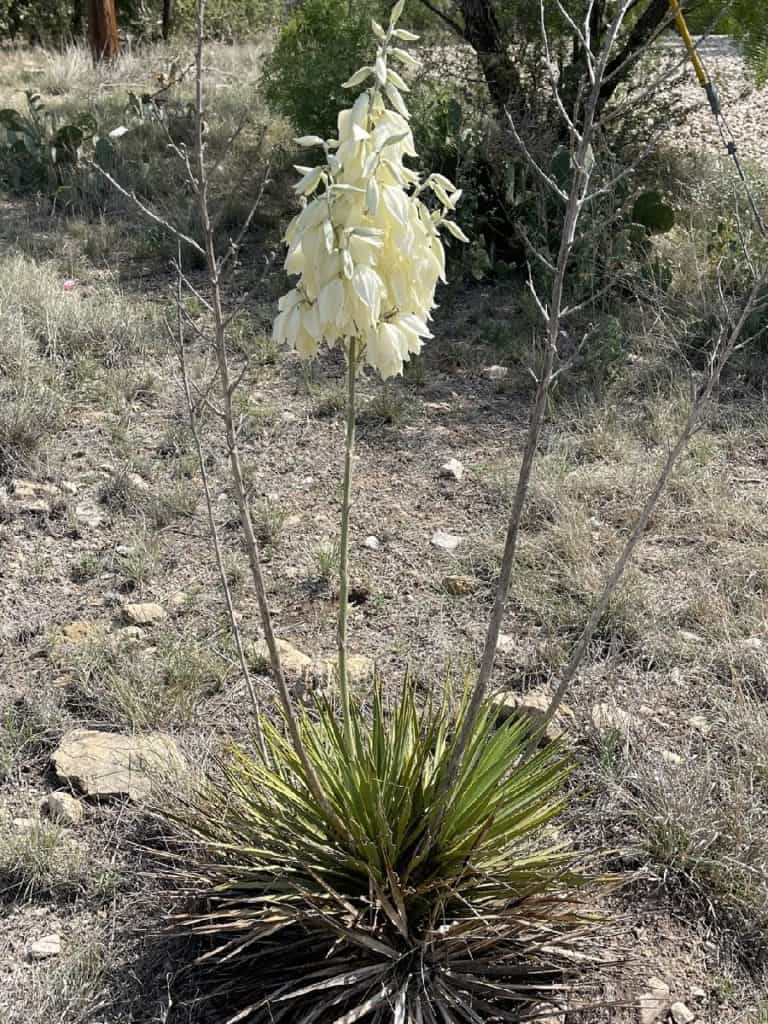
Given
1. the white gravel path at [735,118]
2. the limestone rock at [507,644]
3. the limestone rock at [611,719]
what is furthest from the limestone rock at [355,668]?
the white gravel path at [735,118]

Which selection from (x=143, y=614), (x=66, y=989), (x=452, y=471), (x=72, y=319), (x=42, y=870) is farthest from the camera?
(x=72, y=319)

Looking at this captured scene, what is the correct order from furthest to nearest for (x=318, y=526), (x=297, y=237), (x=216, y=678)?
1. (x=318, y=526)
2. (x=216, y=678)
3. (x=297, y=237)

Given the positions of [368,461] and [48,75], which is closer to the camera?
[368,461]

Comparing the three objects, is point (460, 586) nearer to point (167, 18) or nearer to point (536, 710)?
point (536, 710)

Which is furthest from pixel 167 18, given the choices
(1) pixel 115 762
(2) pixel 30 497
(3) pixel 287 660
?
(1) pixel 115 762

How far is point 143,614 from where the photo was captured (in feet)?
11.0

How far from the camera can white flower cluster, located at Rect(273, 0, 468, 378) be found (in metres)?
1.66

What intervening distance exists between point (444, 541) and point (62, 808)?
1687 millimetres

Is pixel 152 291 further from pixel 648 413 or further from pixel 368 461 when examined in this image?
pixel 648 413

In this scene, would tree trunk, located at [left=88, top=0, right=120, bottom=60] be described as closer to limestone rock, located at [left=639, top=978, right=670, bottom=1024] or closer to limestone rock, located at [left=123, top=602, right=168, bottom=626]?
limestone rock, located at [left=123, top=602, right=168, bottom=626]

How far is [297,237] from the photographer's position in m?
1.75

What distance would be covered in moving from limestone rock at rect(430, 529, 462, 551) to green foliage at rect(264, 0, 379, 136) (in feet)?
10.6

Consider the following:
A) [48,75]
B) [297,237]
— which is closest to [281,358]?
[297,237]

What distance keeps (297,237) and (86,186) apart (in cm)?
590
